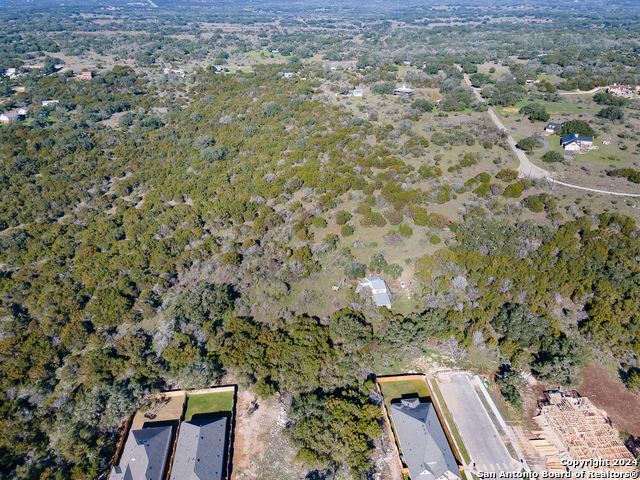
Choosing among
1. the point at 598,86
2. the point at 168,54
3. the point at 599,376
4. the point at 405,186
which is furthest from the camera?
the point at 168,54

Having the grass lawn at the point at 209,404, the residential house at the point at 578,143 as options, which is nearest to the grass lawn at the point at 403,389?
the grass lawn at the point at 209,404

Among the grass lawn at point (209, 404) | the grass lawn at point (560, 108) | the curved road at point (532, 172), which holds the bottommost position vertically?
the grass lawn at point (209, 404)

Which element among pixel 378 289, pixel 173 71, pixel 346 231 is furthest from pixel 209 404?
pixel 173 71

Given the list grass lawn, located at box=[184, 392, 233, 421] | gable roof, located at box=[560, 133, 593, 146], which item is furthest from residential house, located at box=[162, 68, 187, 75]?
grass lawn, located at box=[184, 392, 233, 421]

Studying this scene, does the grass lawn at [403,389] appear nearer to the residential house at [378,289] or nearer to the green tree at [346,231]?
the residential house at [378,289]

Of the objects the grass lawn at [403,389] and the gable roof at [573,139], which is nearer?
the grass lawn at [403,389]

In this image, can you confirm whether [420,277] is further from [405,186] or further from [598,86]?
[598,86]

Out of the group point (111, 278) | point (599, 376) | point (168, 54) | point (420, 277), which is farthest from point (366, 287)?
point (168, 54)
